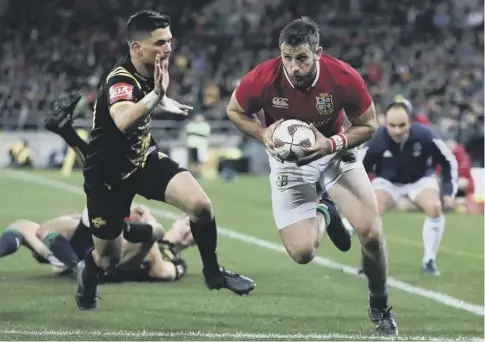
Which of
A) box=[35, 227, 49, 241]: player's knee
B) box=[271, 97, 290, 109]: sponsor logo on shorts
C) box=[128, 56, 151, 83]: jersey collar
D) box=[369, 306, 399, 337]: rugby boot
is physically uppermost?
box=[128, 56, 151, 83]: jersey collar

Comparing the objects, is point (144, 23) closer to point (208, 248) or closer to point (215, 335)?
point (208, 248)

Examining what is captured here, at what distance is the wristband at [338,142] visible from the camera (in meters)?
6.64

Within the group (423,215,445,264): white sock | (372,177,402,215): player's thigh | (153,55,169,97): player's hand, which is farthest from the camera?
(372,177,402,215): player's thigh

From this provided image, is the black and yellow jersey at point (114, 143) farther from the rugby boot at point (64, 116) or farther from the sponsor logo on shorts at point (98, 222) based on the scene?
the rugby boot at point (64, 116)

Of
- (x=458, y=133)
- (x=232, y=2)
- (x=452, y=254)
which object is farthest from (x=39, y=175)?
(x=452, y=254)

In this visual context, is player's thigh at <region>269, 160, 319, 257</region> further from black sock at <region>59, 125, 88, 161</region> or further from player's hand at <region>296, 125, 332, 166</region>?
black sock at <region>59, 125, 88, 161</region>

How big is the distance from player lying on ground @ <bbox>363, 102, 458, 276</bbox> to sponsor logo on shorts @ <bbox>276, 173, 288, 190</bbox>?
11.6ft

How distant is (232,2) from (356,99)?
1199 inches

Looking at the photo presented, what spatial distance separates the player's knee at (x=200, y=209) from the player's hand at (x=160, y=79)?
35.6 inches

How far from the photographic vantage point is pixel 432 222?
419 inches

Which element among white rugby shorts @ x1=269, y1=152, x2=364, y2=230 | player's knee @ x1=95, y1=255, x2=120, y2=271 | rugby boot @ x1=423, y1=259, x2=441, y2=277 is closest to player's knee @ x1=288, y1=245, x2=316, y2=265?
white rugby shorts @ x1=269, y1=152, x2=364, y2=230

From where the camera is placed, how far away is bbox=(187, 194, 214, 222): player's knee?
7.04 m

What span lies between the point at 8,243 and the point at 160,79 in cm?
308

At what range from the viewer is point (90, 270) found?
24.9ft
